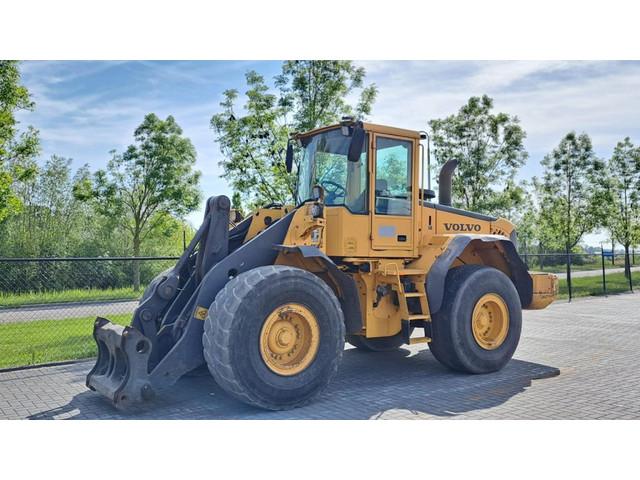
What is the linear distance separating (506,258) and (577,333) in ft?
12.7

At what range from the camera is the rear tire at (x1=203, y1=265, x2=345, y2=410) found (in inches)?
229

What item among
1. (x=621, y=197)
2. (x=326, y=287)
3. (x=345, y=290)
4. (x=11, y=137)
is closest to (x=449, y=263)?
(x=345, y=290)

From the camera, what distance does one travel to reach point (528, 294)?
29.2 ft

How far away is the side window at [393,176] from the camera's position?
751cm

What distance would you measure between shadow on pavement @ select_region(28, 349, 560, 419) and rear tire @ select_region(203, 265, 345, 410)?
0.86 feet

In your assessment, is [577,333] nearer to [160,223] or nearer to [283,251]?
[283,251]

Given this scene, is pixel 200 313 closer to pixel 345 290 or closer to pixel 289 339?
pixel 289 339

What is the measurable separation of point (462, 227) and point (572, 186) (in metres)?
16.4

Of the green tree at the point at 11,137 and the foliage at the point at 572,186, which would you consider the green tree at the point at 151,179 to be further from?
the foliage at the point at 572,186

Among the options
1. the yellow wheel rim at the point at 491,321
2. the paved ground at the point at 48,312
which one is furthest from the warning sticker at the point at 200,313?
the paved ground at the point at 48,312

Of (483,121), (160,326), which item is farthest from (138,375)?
(483,121)

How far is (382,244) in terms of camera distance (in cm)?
757

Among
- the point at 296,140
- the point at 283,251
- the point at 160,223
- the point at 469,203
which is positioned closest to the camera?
the point at 283,251

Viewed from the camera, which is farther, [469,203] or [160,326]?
[469,203]
